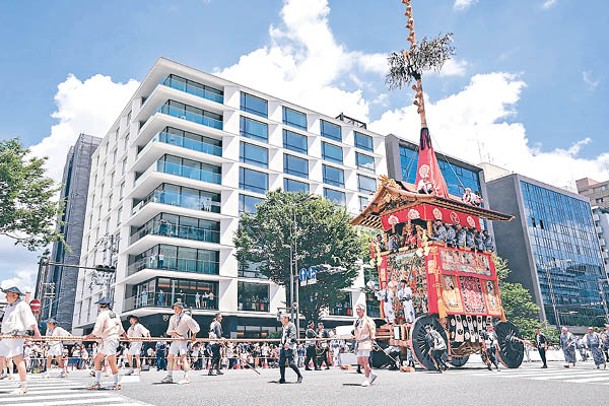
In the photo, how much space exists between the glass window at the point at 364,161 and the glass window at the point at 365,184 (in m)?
1.27

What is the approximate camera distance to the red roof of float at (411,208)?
16.5 meters

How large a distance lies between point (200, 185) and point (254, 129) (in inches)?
316

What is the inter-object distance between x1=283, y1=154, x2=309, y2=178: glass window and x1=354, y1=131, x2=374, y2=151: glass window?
7.83 m

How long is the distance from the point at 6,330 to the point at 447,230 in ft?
45.0

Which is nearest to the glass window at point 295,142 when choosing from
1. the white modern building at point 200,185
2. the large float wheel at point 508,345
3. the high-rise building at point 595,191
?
the white modern building at point 200,185

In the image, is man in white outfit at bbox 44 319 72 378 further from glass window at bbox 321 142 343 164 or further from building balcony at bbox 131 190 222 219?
glass window at bbox 321 142 343 164

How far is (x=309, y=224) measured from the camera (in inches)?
1216

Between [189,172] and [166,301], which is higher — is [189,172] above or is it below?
above

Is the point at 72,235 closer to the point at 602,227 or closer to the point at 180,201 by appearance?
the point at 180,201

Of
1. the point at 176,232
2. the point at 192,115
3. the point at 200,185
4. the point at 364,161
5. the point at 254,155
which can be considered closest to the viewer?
the point at 176,232

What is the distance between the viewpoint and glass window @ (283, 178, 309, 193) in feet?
136

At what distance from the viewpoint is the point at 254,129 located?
135ft

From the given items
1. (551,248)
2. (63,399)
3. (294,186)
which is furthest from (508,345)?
(551,248)

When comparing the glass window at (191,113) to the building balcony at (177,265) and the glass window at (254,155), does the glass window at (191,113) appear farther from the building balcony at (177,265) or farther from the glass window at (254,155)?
the building balcony at (177,265)
